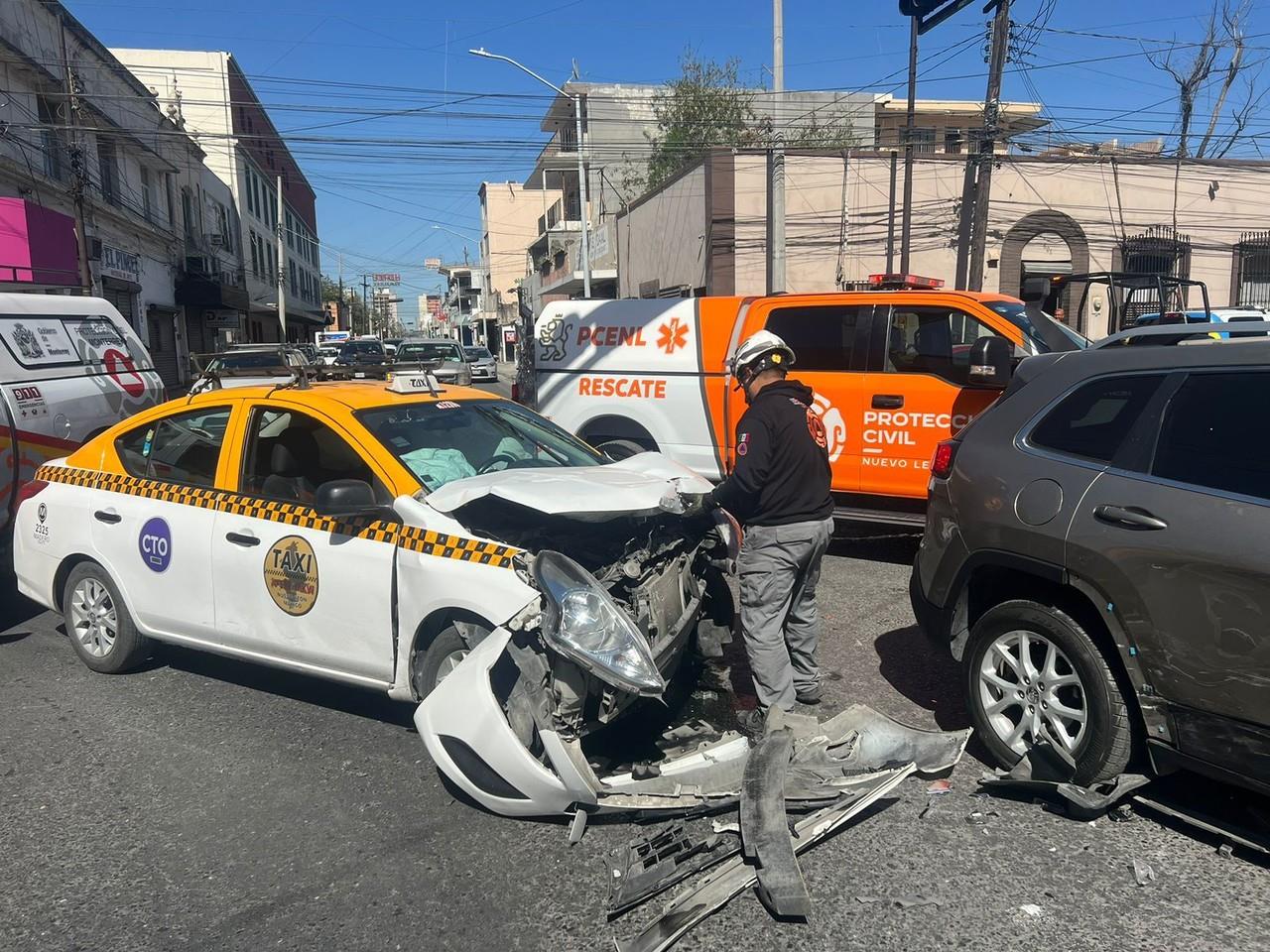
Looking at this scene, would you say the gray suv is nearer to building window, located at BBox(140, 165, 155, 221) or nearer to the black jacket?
the black jacket

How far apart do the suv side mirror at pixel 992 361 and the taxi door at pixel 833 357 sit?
2.98ft

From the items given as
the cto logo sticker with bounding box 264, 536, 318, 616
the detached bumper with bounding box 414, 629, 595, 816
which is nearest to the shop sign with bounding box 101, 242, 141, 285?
the cto logo sticker with bounding box 264, 536, 318, 616

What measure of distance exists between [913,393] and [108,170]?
28.9 m

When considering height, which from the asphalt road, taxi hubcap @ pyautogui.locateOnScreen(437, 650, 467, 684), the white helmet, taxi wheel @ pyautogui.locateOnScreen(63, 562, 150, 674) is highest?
the white helmet

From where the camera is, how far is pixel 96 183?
2594cm

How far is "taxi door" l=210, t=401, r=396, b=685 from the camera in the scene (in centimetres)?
404

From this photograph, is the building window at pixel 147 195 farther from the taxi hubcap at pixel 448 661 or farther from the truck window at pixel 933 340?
the taxi hubcap at pixel 448 661

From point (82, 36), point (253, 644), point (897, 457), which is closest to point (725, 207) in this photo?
point (897, 457)

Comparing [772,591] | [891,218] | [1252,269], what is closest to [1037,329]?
[772,591]

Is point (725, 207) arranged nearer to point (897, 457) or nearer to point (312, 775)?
point (897, 457)

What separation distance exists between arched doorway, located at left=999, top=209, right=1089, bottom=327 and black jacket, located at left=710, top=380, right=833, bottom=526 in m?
20.9

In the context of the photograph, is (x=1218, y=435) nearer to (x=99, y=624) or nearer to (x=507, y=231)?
(x=99, y=624)

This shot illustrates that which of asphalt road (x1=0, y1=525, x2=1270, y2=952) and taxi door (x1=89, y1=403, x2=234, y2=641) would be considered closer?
asphalt road (x1=0, y1=525, x2=1270, y2=952)

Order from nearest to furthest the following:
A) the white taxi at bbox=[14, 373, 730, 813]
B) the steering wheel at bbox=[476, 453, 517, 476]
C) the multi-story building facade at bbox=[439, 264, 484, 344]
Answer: the white taxi at bbox=[14, 373, 730, 813], the steering wheel at bbox=[476, 453, 517, 476], the multi-story building facade at bbox=[439, 264, 484, 344]
